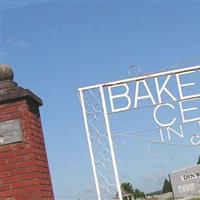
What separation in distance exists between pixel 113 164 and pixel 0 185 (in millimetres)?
2204

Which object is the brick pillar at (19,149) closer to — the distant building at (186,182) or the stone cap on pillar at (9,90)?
the stone cap on pillar at (9,90)

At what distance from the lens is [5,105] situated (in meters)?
5.13

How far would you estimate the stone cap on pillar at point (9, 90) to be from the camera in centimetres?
512

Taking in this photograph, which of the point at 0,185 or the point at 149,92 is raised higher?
the point at 149,92

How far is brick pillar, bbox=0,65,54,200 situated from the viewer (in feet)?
16.1

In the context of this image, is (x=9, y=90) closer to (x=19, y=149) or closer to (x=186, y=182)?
(x=19, y=149)

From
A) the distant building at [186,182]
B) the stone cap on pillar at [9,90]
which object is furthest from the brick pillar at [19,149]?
the distant building at [186,182]

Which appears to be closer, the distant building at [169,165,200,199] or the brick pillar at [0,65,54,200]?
the brick pillar at [0,65,54,200]

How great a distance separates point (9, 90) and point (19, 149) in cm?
57

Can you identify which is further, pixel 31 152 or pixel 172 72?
pixel 172 72

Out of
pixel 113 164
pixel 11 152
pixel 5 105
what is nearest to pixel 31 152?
pixel 11 152

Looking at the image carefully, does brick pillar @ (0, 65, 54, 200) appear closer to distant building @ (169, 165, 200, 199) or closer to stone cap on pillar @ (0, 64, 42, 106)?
stone cap on pillar @ (0, 64, 42, 106)

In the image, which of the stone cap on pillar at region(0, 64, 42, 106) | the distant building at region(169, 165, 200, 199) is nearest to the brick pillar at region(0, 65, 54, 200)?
the stone cap on pillar at region(0, 64, 42, 106)

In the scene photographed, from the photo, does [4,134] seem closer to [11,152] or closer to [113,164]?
[11,152]
